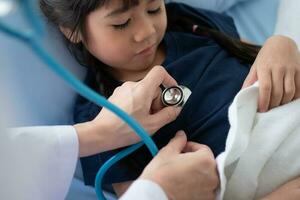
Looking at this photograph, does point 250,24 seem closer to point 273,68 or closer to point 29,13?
point 273,68

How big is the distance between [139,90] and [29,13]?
437 millimetres

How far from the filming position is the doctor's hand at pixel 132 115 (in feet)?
3.05

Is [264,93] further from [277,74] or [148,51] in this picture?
[148,51]

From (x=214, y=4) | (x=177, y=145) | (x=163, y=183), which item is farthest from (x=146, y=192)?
(x=214, y=4)

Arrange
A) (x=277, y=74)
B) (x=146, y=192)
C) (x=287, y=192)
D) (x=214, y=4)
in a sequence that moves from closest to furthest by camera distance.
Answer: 1. (x=146, y=192)
2. (x=287, y=192)
3. (x=277, y=74)
4. (x=214, y=4)

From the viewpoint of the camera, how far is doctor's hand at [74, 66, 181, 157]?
0.93 m

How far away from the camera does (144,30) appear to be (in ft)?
3.44

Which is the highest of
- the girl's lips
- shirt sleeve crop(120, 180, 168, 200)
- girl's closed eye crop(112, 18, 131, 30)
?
girl's closed eye crop(112, 18, 131, 30)

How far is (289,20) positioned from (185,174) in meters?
0.72

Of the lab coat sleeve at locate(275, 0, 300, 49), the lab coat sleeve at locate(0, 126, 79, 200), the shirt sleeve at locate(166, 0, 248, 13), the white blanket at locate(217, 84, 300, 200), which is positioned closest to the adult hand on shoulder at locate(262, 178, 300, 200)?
the white blanket at locate(217, 84, 300, 200)

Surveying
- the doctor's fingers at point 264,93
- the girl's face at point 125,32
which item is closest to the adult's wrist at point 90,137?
the girl's face at point 125,32

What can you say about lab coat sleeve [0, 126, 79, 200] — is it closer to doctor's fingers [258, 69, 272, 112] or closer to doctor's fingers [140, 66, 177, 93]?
doctor's fingers [140, 66, 177, 93]

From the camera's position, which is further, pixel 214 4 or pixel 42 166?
pixel 214 4

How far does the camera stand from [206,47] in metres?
1.23
